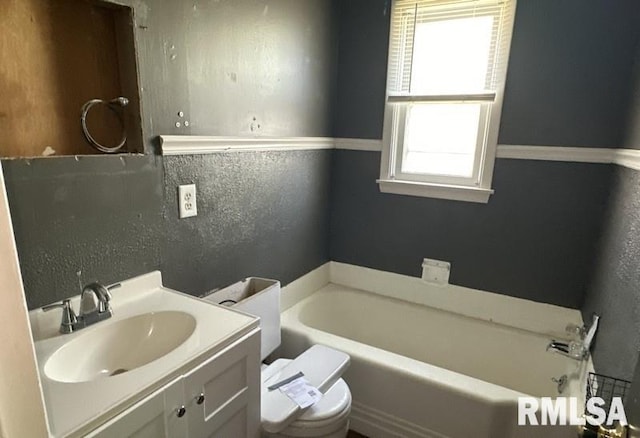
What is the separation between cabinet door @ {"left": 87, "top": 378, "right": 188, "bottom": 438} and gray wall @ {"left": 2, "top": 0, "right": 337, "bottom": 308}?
48cm

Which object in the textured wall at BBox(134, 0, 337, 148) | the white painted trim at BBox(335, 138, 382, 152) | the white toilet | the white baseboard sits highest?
the textured wall at BBox(134, 0, 337, 148)

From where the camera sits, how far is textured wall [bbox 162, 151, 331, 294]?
4.79ft

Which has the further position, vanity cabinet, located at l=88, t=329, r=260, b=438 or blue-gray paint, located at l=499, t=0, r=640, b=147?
blue-gray paint, located at l=499, t=0, r=640, b=147

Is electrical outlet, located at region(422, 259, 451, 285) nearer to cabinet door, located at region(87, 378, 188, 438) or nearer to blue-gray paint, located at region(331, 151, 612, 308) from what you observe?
blue-gray paint, located at region(331, 151, 612, 308)

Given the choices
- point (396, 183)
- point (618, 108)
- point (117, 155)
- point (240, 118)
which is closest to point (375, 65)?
point (396, 183)

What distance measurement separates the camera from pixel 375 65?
224cm

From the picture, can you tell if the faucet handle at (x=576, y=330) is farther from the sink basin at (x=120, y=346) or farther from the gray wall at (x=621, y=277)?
the sink basin at (x=120, y=346)

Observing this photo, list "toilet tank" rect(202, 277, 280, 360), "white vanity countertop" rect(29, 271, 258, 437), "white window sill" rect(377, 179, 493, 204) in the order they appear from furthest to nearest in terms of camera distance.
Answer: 1. "white window sill" rect(377, 179, 493, 204)
2. "toilet tank" rect(202, 277, 280, 360)
3. "white vanity countertop" rect(29, 271, 258, 437)

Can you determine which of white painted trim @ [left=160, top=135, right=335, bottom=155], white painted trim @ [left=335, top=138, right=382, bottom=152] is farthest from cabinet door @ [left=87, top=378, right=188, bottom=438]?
white painted trim @ [left=335, top=138, right=382, bottom=152]

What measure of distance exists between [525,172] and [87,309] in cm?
204

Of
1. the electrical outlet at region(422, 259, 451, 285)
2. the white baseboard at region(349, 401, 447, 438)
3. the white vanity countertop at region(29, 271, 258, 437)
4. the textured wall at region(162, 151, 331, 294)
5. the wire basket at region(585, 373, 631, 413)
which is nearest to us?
the white vanity countertop at region(29, 271, 258, 437)

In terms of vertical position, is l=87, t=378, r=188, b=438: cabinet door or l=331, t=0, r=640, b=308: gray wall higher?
l=331, t=0, r=640, b=308: gray wall

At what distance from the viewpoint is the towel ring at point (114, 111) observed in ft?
3.81

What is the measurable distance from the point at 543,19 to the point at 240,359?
2042 mm
